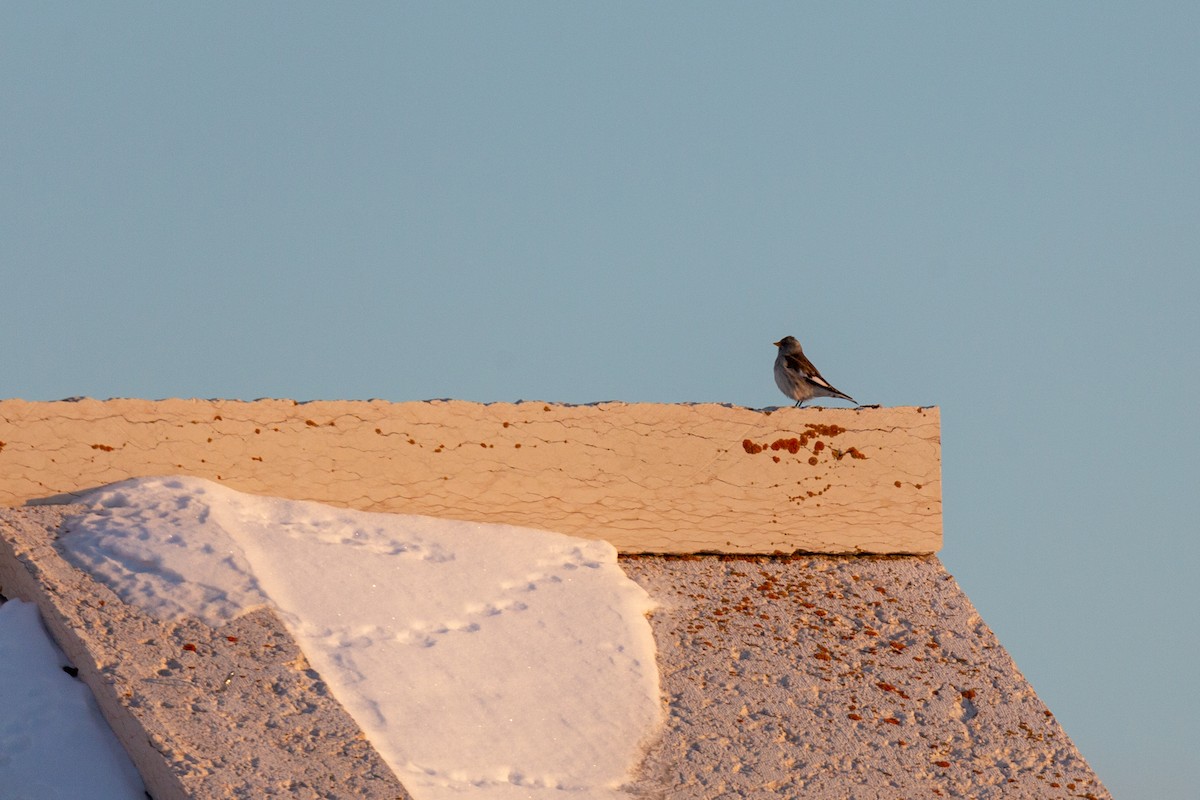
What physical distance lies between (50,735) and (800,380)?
279 inches

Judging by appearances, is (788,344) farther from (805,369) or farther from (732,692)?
(732,692)

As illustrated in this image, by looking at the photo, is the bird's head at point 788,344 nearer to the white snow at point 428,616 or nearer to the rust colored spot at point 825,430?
the rust colored spot at point 825,430

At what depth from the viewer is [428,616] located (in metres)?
9.89

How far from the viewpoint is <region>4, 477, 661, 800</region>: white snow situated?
8812 millimetres

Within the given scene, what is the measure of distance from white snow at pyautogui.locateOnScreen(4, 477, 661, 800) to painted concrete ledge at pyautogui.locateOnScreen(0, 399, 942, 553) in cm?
30

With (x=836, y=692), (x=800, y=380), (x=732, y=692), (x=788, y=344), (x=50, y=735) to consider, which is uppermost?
(x=788, y=344)

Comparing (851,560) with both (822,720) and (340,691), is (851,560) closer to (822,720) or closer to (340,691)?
(822,720)

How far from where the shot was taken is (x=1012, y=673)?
11.3 m

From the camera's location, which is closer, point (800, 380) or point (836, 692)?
point (836, 692)

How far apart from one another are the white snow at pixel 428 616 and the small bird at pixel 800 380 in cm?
279

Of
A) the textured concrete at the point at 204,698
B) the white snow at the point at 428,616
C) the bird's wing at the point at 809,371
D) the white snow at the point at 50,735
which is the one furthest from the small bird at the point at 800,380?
the white snow at the point at 50,735

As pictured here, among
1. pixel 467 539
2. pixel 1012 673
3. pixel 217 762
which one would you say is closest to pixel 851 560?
pixel 1012 673

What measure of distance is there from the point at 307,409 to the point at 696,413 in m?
3.38

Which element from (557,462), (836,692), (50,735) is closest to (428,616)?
(557,462)
